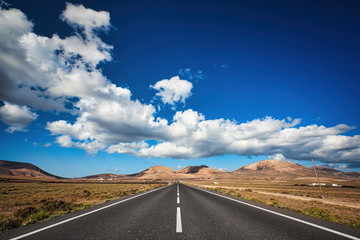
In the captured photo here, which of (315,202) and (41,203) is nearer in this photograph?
(41,203)

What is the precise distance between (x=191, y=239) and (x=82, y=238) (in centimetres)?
295

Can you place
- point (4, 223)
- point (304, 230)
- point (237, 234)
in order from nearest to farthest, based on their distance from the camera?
point (237, 234), point (304, 230), point (4, 223)

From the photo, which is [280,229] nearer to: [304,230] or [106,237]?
[304,230]

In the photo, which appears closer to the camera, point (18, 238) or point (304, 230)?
point (18, 238)

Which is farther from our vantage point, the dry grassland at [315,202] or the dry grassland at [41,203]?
the dry grassland at [315,202]

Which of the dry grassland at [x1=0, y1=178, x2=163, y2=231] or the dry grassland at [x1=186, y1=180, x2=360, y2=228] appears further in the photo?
the dry grassland at [x1=186, y1=180, x2=360, y2=228]

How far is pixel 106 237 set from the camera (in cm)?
487

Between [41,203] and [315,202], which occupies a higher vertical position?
[41,203]

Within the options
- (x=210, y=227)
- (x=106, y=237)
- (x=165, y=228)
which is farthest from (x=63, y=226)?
(x=210, y=227)

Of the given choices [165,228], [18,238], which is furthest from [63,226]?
[165,228]

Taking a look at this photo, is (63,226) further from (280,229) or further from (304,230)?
(304,230)

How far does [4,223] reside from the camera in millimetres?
6504

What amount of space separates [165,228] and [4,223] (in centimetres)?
604

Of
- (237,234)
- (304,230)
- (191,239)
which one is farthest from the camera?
(304,230)
